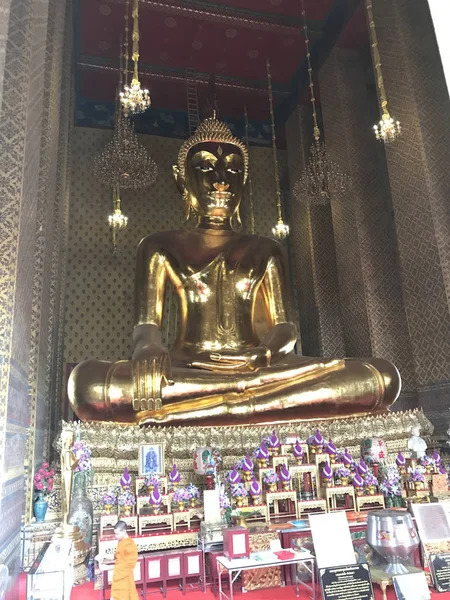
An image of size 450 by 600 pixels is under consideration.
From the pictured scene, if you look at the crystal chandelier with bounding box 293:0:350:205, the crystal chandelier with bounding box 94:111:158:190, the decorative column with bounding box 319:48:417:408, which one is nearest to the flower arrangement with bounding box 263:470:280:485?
the decorative column with bounding box 319:48:417:408

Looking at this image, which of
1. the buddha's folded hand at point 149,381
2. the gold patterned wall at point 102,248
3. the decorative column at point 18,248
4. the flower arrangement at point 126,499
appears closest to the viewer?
the decorative column at point 18,248

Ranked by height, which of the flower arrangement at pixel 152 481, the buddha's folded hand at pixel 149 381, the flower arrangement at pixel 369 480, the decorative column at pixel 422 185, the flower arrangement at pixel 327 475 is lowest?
the flower arrangement at pixel 369 480

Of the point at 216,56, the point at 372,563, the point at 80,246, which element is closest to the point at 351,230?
the point at 216,56

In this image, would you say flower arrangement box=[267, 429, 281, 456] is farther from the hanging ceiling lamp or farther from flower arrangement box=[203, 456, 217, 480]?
the hanging ceiling lamp

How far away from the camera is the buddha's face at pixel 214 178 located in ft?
18.5

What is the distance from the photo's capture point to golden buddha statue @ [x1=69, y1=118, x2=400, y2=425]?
3949 mm

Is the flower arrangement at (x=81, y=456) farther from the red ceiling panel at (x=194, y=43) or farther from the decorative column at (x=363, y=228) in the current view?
the red ceiling panel at (x=194, y=43)

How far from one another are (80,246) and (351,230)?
3.51 metres

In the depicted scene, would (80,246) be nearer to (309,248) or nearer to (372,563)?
(309,248)

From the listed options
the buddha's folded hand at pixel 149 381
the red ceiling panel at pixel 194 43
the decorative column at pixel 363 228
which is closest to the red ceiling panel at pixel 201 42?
the red ceiling panel at pixel 194 43

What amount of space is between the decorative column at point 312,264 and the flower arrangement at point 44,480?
4.16 meters

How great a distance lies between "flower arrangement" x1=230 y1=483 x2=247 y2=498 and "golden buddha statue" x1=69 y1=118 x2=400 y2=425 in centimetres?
101

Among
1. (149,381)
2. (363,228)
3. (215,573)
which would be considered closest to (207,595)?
(215,573)

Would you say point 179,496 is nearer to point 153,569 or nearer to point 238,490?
point 238,490
